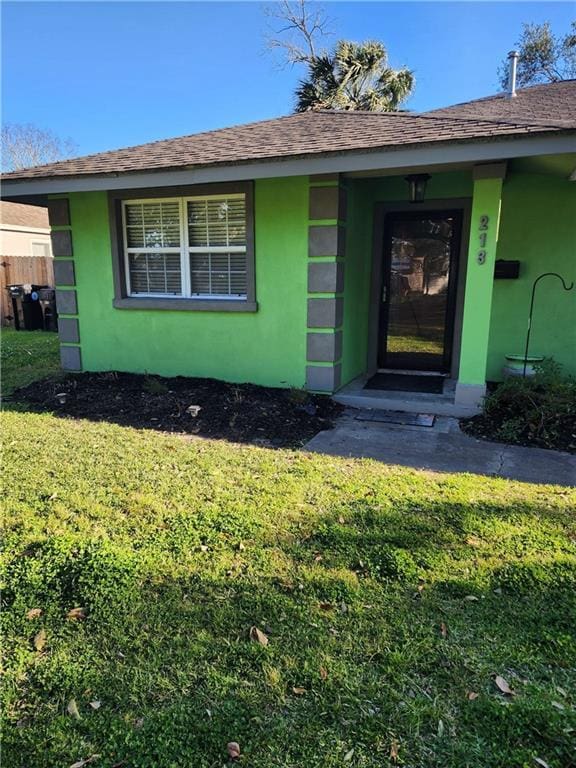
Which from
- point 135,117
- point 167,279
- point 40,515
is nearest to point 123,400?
point 167,279

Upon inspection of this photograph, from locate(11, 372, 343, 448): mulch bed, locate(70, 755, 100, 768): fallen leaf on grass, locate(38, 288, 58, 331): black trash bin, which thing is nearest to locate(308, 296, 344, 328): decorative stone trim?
locate(11, 372, 343, 448): mulch bed

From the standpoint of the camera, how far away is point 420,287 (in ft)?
24.0

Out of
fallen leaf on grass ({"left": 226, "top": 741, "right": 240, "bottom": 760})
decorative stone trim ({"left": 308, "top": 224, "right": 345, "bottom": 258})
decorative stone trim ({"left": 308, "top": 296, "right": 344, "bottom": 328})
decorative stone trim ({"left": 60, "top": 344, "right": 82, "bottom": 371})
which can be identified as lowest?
fallen leaf on grass ({"left": 226, "top": 741, "right": 240, "bottom": 760})

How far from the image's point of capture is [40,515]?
3.34m

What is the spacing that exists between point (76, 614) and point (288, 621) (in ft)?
3.39

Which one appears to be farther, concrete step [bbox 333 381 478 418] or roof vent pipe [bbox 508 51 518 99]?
roof vent pipe [bbox 508 51 518 99]

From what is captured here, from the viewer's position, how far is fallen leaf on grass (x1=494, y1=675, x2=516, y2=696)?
1976mm

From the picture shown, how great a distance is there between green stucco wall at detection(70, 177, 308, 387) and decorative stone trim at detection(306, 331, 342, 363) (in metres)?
0.11

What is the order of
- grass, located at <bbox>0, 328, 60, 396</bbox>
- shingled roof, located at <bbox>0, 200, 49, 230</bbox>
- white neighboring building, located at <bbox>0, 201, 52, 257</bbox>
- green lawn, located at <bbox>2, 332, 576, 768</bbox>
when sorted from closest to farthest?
green lawn, located at <bbox>2, 332, 576, 768</bbox> → grass, located at <bbox>0, 328, 60, 396</bbox> → shingled roof, located at <bbox>0, 200, 49, 230</bbox> → white neighboring building, located at <bbox>0, 201, 52, 257</bbox>

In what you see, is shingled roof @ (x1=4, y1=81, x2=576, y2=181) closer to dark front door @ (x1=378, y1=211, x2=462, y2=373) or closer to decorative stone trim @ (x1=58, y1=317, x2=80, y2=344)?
dark front door @ (x1=378, y1=211, x2=462, y2=373)

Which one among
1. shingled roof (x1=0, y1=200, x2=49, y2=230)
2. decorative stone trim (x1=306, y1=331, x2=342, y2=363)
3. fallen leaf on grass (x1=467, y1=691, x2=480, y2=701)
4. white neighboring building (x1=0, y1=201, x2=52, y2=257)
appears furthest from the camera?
white neighboring building (x1=0, y1=201, x2=52, y2=257)

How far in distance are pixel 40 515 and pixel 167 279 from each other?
14.7 ft

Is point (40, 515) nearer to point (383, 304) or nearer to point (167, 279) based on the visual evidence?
point (167, 279)

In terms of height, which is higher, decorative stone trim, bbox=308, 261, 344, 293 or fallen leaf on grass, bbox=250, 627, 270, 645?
decorative stone trim, bbox=308, 261, 344, 293
